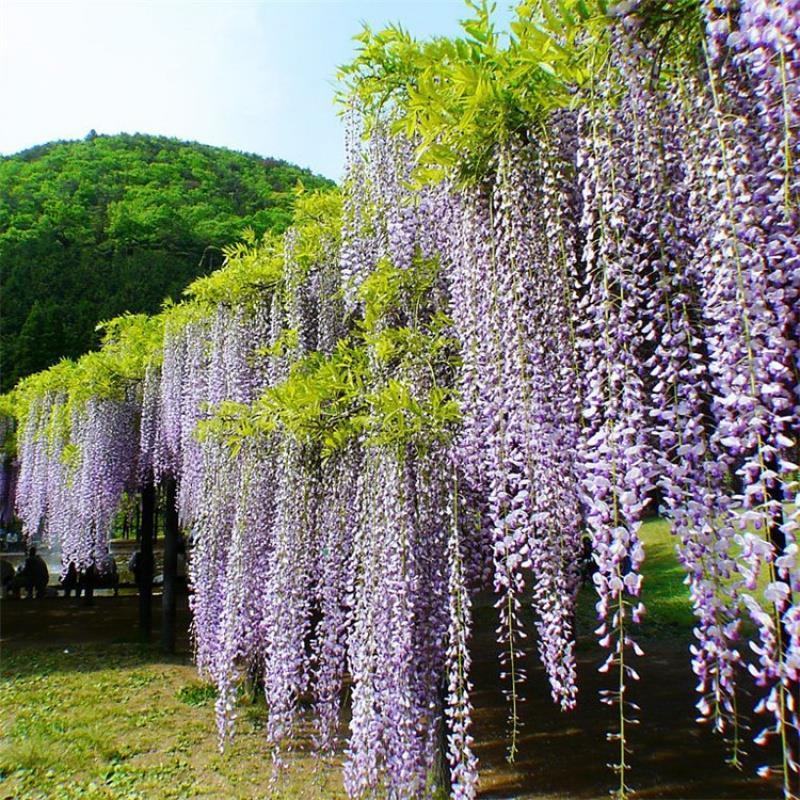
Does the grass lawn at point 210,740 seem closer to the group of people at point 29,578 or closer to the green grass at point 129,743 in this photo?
the green grass at point 129,743

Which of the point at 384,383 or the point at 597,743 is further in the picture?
the point at 597,743

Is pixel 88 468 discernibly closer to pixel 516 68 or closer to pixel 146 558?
pixel 146 558

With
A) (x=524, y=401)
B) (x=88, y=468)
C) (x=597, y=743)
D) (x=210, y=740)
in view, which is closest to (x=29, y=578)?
(x=88, y=468)

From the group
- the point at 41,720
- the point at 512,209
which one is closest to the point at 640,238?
the point at 512,209

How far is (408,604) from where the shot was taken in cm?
343

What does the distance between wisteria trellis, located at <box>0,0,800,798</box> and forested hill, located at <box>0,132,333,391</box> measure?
Result: 1622cm

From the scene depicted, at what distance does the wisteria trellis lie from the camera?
1652 millimetres

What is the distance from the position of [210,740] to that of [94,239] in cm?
2260

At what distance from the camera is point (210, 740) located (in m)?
6.21

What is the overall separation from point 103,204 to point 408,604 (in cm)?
2679

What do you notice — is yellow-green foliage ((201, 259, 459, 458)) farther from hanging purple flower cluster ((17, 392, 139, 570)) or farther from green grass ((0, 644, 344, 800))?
hanging purple flower cluster ((17, 392, 139, 570))

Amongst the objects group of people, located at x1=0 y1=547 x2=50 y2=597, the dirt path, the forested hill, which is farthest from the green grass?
the forested hill

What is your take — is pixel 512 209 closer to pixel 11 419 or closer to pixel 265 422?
pixel 265 422

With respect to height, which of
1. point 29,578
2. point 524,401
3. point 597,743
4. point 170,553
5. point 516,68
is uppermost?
point 516,68
